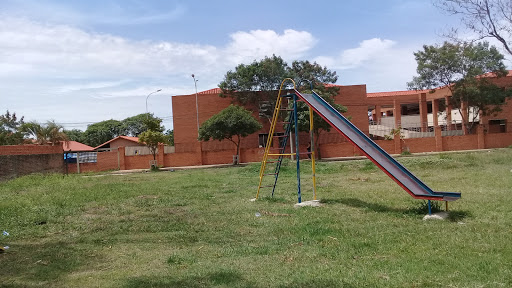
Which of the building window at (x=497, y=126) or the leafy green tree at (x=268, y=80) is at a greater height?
the leafy green tree at (x=268, y=80)

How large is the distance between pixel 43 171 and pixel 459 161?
2560 cm

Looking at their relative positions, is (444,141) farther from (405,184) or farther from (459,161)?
(405,184)

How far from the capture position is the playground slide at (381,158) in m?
8.97

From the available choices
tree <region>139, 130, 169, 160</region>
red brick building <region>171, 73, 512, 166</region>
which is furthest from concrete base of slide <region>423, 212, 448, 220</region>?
red brick building <region>171, 73, 512, 166</region>

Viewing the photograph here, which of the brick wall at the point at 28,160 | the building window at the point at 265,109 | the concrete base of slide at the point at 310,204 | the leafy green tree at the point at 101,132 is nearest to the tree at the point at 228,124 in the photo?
the building window at the point at 265,109

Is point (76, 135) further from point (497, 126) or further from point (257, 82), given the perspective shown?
point (497, 126)

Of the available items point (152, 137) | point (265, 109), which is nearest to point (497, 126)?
point (265, 109)

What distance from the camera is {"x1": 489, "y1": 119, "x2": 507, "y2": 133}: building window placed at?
44.9 m

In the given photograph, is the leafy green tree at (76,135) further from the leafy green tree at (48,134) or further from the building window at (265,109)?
the building window at (265,109)

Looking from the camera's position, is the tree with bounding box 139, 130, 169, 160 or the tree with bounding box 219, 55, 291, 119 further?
the tree with bounding box 219, 55, 291, 119

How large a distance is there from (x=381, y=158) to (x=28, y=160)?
2486cm

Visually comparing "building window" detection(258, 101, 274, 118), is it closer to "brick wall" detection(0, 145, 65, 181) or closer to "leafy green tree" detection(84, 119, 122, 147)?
"brick wall" detection(0, 145, 65, 181)

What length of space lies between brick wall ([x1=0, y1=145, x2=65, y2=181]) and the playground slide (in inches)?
860

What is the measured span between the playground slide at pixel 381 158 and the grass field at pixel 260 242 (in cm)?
46
